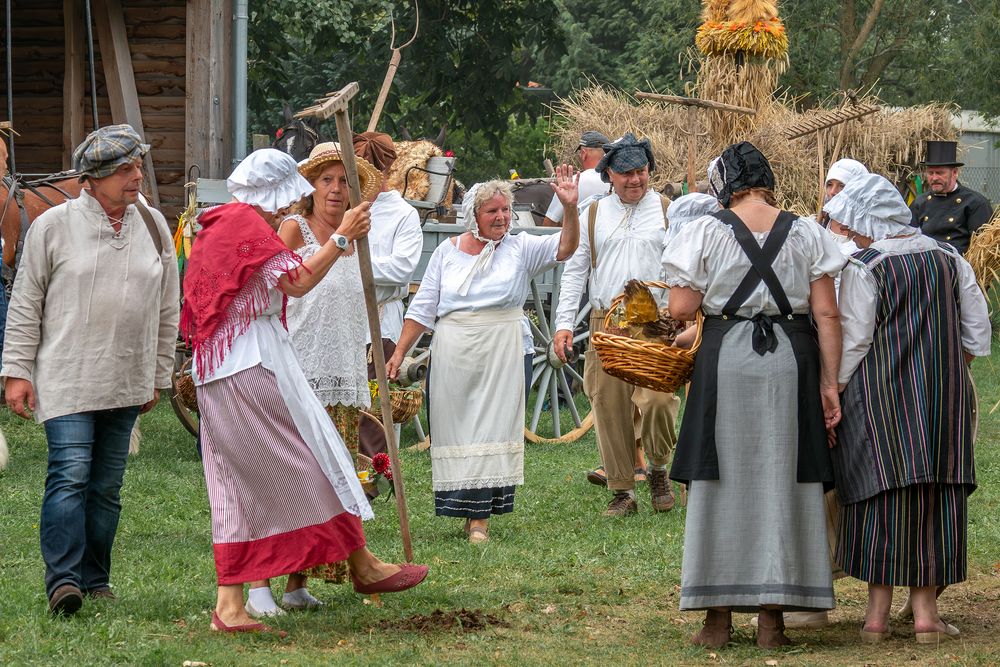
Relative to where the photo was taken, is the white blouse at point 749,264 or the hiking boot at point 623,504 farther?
the hiking boot at point 623,504

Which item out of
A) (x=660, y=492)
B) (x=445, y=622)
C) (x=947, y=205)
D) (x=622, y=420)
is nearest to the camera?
(x=445, y=622)

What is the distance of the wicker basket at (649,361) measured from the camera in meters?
5.34

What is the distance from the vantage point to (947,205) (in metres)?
12.2

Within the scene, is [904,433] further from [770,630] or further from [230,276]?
[230,276]

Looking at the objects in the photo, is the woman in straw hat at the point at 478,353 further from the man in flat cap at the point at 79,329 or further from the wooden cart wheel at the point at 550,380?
the wooden cart wheel at the point at 550,380

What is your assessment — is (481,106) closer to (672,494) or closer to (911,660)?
(672,494)

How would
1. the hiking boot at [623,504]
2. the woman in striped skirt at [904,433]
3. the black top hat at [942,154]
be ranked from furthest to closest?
the black top hat at [942,154]
the hiking boot at [623,504]
the woman in striped skirt at [904,433]

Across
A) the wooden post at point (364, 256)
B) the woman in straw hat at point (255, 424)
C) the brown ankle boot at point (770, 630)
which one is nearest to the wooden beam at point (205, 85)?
the wooden post at point (364, 256)

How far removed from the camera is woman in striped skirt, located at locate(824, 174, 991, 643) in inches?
203

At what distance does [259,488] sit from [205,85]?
8585 mm

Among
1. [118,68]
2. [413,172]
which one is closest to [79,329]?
[413,172]

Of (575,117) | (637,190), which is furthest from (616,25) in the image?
(637,190)

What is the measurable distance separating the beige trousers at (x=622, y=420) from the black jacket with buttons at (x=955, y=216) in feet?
15.3

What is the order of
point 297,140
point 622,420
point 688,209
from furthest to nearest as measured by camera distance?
1. point 297,140
2. point 622,420
3. point 688,209
